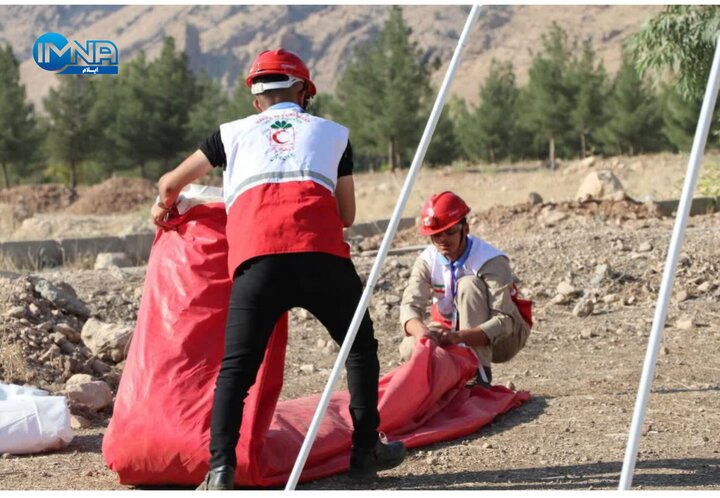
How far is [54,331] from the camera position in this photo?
7.61 m

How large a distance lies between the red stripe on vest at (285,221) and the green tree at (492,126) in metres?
42.2

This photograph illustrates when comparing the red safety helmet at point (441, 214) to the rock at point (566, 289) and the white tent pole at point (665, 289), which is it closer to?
the white tent pole at point (665, 289)

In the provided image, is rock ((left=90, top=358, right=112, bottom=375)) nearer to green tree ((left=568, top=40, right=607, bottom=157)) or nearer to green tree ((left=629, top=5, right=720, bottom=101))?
green tree ((left=629, top=5, right=720, bottom=101))

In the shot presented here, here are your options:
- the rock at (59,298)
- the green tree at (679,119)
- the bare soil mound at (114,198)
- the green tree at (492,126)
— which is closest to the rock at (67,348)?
the rock at (59,298)

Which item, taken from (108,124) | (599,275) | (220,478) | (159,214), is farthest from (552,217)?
(108,124)

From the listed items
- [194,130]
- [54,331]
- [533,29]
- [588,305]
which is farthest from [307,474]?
[533,29]

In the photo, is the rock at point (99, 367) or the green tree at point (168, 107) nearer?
the rock at point (99, 367)

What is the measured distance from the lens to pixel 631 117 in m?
42.6

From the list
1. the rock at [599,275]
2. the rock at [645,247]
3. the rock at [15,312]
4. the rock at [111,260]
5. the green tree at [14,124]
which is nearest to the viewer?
the rock at [15,312]

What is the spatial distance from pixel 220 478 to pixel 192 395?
60cm

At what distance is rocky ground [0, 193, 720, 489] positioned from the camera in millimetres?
4727

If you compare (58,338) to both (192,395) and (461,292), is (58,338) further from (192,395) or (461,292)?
(192,395)

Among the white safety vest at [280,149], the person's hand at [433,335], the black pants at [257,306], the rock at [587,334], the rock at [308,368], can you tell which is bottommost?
the rock at [587,334]

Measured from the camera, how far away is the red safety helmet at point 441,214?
5.55m
